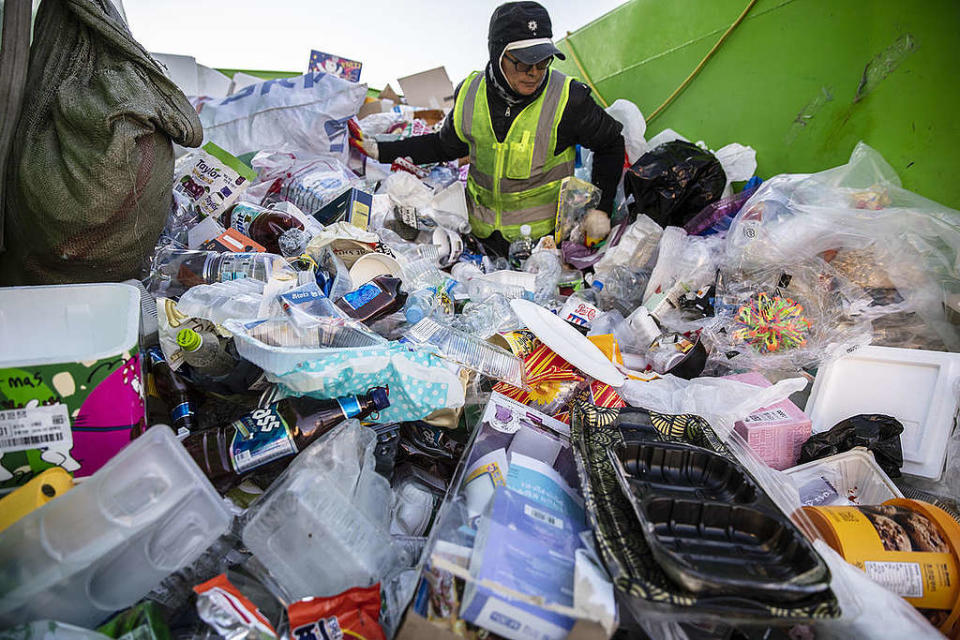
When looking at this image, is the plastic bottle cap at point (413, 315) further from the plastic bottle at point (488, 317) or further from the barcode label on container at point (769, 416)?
the barcode label on container at point (769, 416)

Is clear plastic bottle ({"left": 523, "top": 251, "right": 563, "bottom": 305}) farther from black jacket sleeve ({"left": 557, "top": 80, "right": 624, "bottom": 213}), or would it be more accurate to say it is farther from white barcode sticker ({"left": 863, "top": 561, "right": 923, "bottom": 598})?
white barcode sticker ({"left": 863, "top": 561, "right": 923, "bottom": 598})

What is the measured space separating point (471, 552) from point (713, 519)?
19.3 inches

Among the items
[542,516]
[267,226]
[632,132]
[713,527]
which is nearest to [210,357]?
[267,226]

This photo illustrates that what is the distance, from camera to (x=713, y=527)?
38.7 inches

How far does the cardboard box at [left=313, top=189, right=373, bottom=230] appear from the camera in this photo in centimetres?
227

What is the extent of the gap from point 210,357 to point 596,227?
6.27ft

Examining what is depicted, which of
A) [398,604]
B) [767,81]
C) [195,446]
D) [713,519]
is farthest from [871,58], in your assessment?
[195,446]

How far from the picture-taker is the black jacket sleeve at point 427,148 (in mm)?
2879

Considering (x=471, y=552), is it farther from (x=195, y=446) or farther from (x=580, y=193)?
(x=580, y=193)

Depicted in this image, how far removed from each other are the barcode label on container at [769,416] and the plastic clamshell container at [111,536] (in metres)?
1.39

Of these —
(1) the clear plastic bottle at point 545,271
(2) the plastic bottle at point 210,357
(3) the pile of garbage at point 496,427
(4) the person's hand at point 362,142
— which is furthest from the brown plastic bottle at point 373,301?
(4) the person's hand at point 362,142

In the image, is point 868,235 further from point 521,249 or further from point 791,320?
point 521,249

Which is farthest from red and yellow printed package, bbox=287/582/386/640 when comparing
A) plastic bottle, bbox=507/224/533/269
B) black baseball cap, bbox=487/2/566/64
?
black baseball cap, bbox=487/2/566/64

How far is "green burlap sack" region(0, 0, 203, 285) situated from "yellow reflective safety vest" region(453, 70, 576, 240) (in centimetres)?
146
